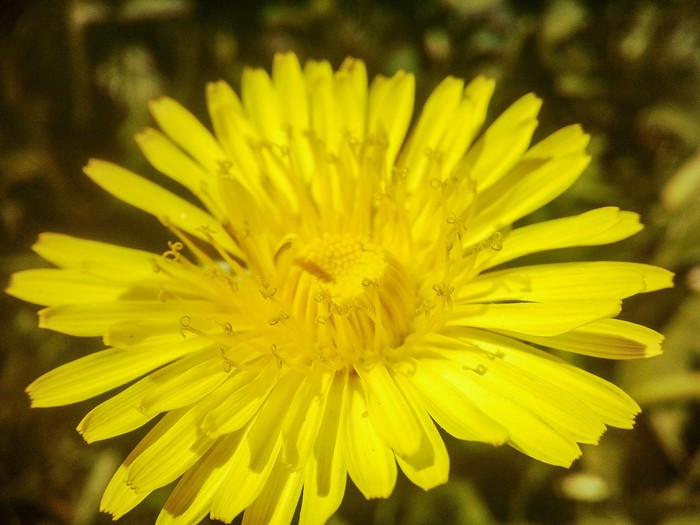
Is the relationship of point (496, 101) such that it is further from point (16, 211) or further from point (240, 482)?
point (16, 211)

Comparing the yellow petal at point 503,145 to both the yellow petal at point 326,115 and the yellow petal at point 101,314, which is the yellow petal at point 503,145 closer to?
the yellow petal at point 326,115

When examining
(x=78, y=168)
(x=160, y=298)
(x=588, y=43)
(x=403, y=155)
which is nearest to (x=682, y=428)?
(x=403, y=155)

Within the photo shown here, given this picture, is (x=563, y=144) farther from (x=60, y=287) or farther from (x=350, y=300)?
(x=60, y=287)

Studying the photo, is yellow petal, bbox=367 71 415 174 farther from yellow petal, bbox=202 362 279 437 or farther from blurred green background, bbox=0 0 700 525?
yellow petal, bbox=202 362 279 437

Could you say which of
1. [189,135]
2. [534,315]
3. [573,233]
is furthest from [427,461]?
[189,135]

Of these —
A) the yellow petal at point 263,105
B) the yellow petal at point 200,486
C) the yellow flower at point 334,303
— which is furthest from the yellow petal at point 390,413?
the yellow petal at point 263,105

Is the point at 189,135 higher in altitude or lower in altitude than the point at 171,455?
higher
